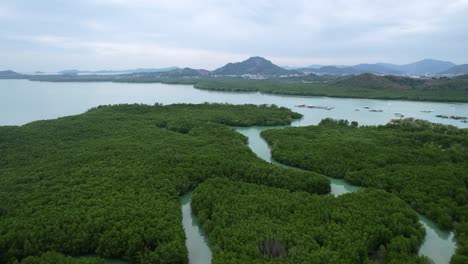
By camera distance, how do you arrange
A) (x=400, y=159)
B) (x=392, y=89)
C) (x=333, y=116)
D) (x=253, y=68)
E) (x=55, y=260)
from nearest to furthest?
(x=55, y=260), (x=400, y=159), (x=333, y=116), (x=392, y=89), (x=253, y=68)

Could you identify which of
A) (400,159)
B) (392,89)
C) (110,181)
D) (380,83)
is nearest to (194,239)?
(110,181)

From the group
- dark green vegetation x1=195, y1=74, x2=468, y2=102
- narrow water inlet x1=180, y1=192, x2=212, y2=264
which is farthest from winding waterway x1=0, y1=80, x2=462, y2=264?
dark green vegetation x1=195, y1=74, x2=468, y2=102

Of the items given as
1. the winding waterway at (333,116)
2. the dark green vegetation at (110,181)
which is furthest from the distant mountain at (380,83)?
the dark green vegetation at (110,181)

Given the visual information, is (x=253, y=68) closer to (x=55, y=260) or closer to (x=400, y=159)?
(x=400, y=159)

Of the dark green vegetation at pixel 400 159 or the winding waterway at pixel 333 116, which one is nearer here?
the winding waterway at pixel 333 116

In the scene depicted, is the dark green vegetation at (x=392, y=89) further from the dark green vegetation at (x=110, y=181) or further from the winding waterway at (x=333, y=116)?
the dark green vegetation at (x=110, y=181)

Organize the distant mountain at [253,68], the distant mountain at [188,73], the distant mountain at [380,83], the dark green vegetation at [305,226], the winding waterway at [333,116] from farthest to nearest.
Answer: the distant mountain at [253,68] → the distant mountain at [188,73] → the distant mountain at [380,83] → the winding waterway at [333,116] → the dark green vegetation at [305,226]

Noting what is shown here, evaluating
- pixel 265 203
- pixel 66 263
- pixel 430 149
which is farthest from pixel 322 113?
pixel 66 263
